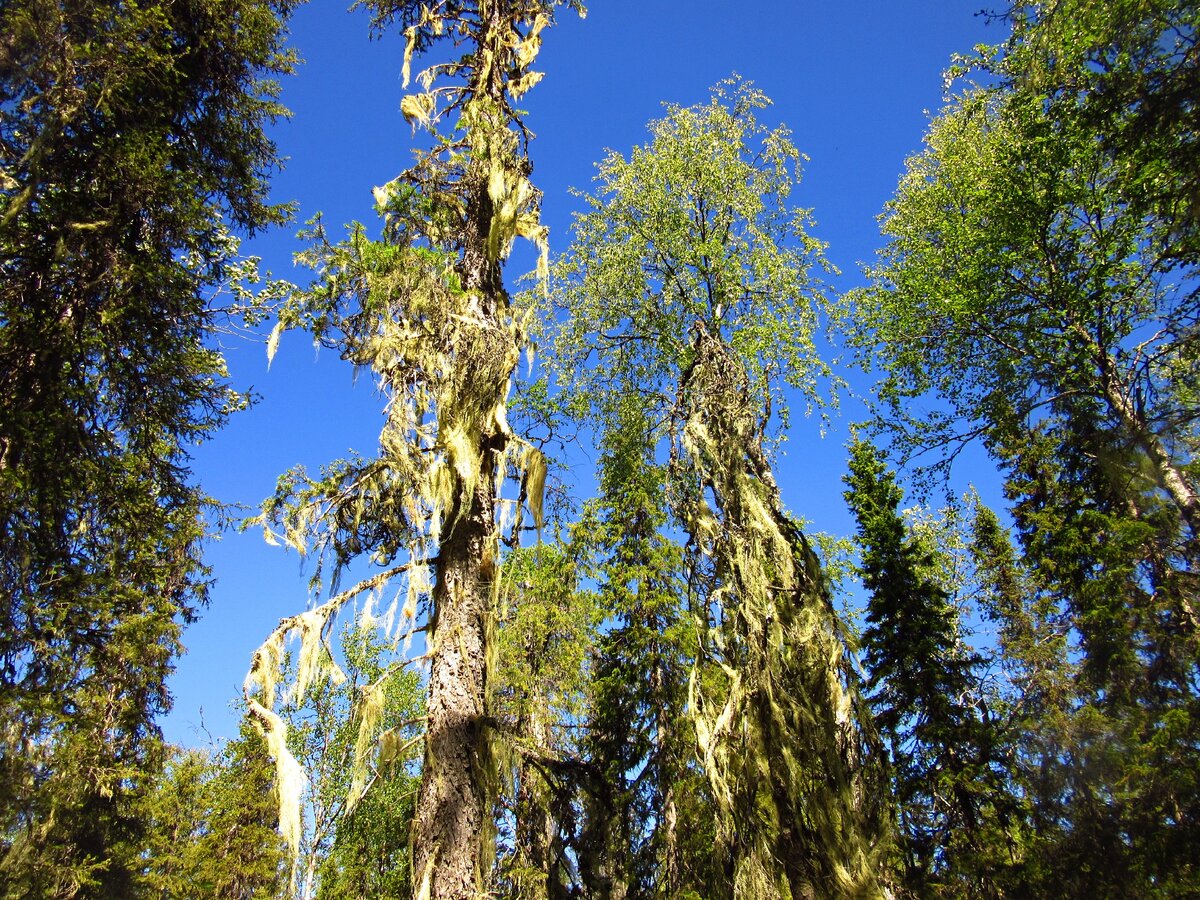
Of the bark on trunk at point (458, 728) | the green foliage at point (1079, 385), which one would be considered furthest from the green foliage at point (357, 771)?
the green foliage at point (1079, 385)

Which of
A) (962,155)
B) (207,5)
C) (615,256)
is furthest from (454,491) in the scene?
(962,155)

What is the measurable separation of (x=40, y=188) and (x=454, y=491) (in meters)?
5.87

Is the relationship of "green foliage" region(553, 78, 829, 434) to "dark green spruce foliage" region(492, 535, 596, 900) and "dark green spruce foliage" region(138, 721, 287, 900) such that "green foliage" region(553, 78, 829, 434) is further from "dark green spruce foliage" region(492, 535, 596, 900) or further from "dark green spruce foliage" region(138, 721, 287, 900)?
"dark green spruce foliage" region(138, 721, 287, 900)

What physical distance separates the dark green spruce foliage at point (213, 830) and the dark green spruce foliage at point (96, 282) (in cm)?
471

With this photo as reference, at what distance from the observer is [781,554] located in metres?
7.21

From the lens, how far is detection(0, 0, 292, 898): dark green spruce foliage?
6793 mm

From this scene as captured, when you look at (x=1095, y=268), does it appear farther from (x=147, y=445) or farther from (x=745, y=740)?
(x=147, y=445)

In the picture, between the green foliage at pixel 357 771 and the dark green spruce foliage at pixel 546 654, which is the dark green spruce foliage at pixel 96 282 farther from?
the dark green spruce foliage at pixel 546 654

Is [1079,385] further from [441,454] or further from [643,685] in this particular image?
[441,454]

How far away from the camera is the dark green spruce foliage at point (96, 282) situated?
6.79 metres

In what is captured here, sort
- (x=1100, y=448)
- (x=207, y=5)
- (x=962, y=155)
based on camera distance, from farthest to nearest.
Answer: (x=962, y=155), (x=1100, y=448), (x=207, y=5)

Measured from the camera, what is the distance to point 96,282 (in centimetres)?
696

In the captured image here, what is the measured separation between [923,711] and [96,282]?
15678 millimetres

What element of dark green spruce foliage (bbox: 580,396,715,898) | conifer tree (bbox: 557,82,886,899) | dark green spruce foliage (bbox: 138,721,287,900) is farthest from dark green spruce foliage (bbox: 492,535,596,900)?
dark green spruce foliage (bbox: 138,721,287,900)
